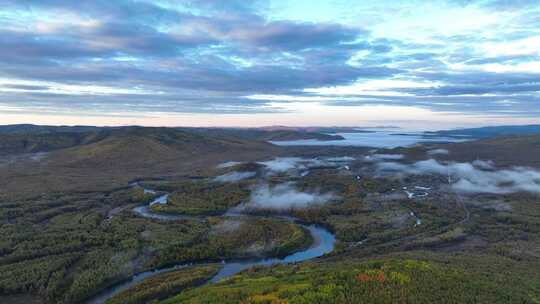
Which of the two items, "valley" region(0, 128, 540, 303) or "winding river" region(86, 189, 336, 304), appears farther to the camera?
"winding river" region(86, 189, 336, 304)

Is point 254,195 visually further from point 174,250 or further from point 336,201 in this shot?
point 174,250

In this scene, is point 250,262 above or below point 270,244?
below

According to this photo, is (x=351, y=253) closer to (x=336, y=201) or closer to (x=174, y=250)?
(x=174, y=250)

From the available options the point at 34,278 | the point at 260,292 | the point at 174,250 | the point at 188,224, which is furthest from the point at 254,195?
the point at 260,292

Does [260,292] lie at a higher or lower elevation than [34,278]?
higher

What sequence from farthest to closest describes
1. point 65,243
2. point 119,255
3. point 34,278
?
point 65,243, point 119,255, point 34,278

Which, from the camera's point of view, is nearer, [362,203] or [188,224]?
[188,224]

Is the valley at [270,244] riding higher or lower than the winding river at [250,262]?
higher

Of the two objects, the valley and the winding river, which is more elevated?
the valley

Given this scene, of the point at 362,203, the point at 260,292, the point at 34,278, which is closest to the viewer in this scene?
the point at 260,292

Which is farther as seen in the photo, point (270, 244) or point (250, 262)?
point (270, 244)

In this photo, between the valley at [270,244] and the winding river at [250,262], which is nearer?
the valley at [270,244]
